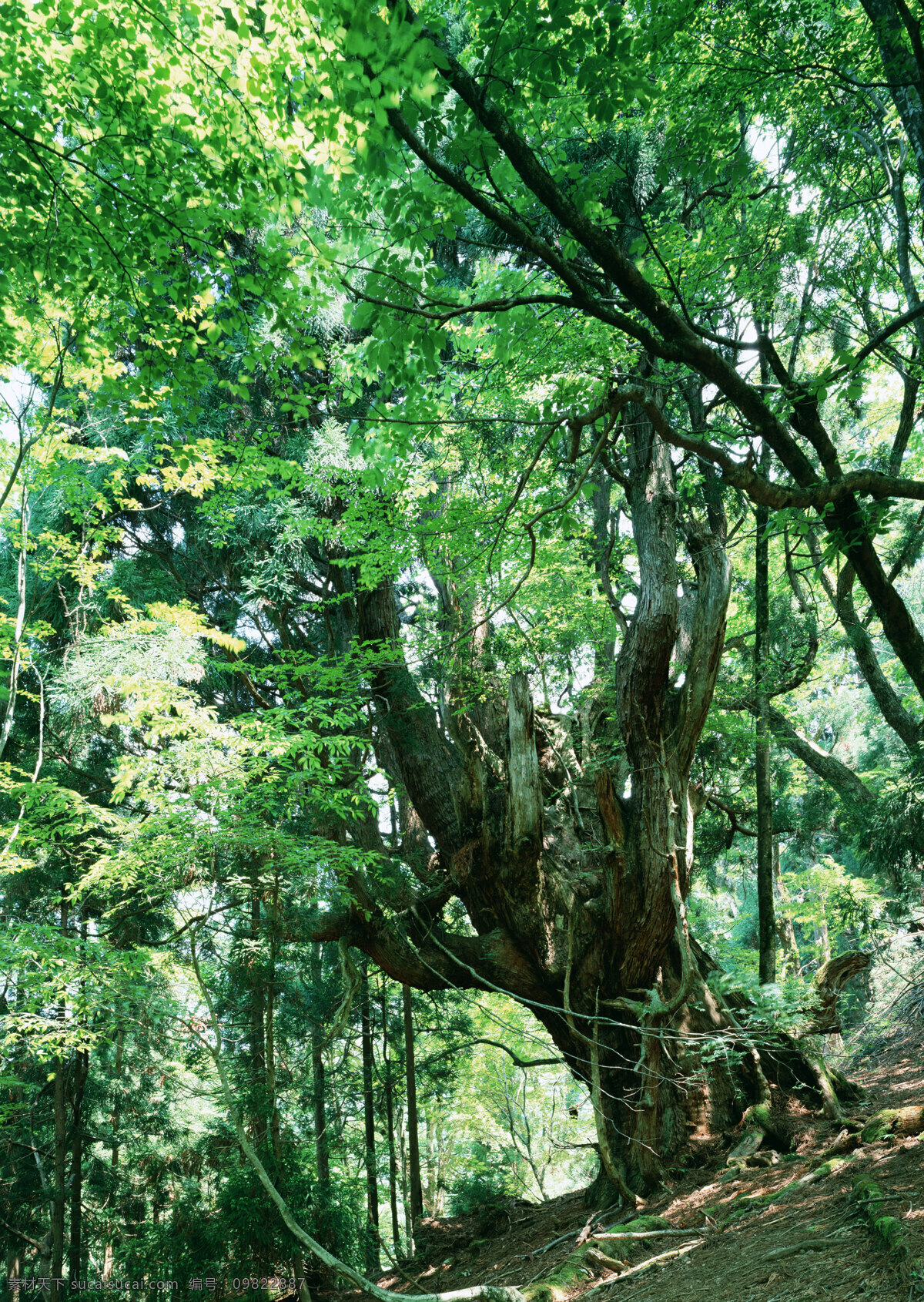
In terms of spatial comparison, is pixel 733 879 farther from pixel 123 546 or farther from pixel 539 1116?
pixel 123 546

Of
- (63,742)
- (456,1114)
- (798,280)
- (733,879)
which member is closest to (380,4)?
(798,280)

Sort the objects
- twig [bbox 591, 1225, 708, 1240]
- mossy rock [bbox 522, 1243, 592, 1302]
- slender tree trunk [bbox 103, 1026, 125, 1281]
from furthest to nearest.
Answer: slender tree trunk [bbox 103, 1026, 125, 1281], twig [bbox 591, 1225, 708, 1240], mossy rock [bbox 522, 1243, 592, 1302]

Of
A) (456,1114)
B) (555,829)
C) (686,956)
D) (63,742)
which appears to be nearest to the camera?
(686,956)

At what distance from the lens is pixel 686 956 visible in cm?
519

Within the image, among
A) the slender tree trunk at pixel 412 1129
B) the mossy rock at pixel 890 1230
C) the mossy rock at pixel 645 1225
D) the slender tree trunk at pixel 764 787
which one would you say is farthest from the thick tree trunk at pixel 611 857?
the slender tree trunk at pixel 412 1129

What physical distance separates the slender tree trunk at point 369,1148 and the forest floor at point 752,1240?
25 cm

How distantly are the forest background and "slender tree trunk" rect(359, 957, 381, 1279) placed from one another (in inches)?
4.3

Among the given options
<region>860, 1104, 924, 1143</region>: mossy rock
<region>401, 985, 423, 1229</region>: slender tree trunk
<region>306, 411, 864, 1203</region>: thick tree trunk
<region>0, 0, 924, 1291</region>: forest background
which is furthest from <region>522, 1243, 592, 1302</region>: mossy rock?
<region>401, 985, 423, 1229</region>: slender tree trunk

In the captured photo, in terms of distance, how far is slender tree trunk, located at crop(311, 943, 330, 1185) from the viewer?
8922mm

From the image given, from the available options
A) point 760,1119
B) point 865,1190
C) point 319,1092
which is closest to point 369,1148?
point 319,1092

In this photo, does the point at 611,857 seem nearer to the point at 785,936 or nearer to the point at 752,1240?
the point at 752,1240

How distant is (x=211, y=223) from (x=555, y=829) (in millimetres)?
5547

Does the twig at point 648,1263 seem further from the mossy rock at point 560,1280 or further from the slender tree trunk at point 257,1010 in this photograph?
the slender tree trunk at point 257,1010

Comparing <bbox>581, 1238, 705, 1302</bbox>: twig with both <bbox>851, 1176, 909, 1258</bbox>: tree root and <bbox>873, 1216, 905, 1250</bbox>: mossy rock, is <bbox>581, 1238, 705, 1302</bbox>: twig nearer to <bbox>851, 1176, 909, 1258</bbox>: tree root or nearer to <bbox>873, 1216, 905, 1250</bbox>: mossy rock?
<bbox>851, 1176, 909, 1258</bbox>: tree root
